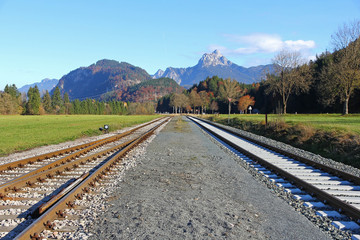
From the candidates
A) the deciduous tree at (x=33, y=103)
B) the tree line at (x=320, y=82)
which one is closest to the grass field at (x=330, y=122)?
the tree line at (x=320, y=82)

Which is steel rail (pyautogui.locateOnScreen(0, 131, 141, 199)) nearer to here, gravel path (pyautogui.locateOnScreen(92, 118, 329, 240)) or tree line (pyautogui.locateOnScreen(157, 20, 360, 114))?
gravel path (pyautogui.locateOnScreen(92, 118, 329, 240))

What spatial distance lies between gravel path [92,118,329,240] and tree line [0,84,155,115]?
12516 centimetres

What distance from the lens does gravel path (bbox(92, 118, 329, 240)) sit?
399 cm

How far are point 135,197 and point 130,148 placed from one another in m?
7.39

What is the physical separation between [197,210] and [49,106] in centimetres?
14870

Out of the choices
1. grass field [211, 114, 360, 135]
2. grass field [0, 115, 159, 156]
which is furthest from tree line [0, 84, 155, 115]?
grass field [211, 114, 360, 135]

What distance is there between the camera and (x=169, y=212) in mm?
4828

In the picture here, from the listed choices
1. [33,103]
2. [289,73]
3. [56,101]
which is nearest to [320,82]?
[289,73]

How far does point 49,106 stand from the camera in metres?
136

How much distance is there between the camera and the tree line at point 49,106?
114 m

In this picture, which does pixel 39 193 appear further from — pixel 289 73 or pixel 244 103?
pixel 244 103

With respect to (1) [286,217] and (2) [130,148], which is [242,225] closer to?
(1) [286,217]

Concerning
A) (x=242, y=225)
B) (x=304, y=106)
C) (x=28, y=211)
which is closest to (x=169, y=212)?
(x=242, y=225)

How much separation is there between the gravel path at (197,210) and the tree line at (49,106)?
12516cm
